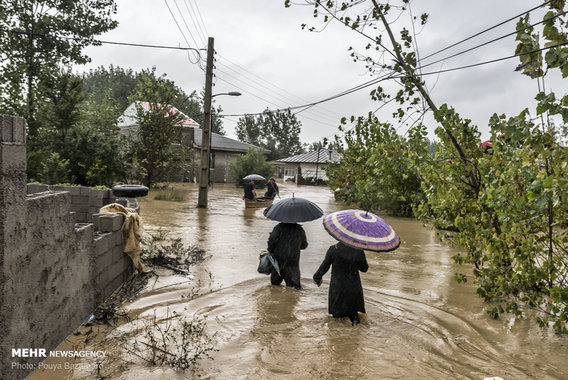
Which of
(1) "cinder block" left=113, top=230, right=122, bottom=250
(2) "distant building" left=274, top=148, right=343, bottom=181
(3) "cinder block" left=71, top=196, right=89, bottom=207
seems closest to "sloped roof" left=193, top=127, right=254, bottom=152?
(2) "distant building" left=274, top=148, right=343, bottom=181

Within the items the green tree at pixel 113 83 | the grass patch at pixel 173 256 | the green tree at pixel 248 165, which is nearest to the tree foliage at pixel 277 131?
the green tree at pixel 113 83

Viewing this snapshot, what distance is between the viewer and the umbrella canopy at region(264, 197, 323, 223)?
19.9 feet

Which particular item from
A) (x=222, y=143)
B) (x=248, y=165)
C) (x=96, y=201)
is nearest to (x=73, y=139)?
(x=96, y=201)

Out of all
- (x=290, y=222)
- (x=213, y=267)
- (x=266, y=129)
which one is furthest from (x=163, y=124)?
(x=266, y=129)

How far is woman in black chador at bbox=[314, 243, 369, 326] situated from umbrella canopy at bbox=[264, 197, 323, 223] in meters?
0.86

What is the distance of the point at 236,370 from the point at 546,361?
373cm

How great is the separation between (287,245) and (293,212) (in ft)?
2.04

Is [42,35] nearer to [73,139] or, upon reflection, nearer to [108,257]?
[73,139]

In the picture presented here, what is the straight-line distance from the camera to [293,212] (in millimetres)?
6156

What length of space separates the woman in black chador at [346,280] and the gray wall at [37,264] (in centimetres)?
330

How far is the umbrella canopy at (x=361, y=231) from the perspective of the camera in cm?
490

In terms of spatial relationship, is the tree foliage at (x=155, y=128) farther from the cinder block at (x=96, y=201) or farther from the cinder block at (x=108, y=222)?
the cinder block at (x=108, y=222)

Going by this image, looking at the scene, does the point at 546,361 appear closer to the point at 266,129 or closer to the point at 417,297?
the point at 417,297

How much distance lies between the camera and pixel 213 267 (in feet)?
26.8
